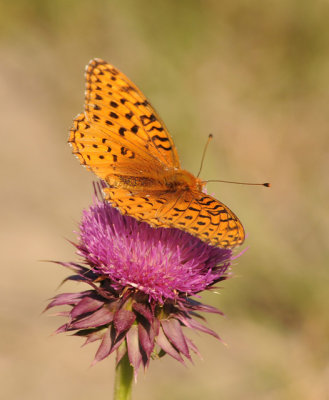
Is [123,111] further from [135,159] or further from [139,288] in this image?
[139,288]

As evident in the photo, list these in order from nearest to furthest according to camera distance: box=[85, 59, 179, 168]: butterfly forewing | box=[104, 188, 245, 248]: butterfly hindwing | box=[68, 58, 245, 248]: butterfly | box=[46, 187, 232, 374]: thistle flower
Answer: box=[104, 188, 245, 248]: butterfly hindwing < box=[68, 58, 245, 248]: butterfly < box=[46, 187, 232, 374]: thistle flower < box=[85, 59, 179, 168]: butterfly forewing

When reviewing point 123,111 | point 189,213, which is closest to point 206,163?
point 123,111

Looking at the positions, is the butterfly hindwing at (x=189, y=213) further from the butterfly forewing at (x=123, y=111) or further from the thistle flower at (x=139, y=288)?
the butterfly forewing at (x=123, y=111)

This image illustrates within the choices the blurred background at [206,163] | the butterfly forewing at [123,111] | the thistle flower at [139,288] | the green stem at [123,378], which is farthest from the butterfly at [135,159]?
the blurred background at [206,163]

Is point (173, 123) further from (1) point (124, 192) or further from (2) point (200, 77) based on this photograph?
(1) point (124, 192)

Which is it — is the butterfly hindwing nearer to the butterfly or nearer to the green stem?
the butterfly

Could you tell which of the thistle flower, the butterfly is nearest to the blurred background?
the thistle flower

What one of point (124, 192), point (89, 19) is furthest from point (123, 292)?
point (89, 19)
